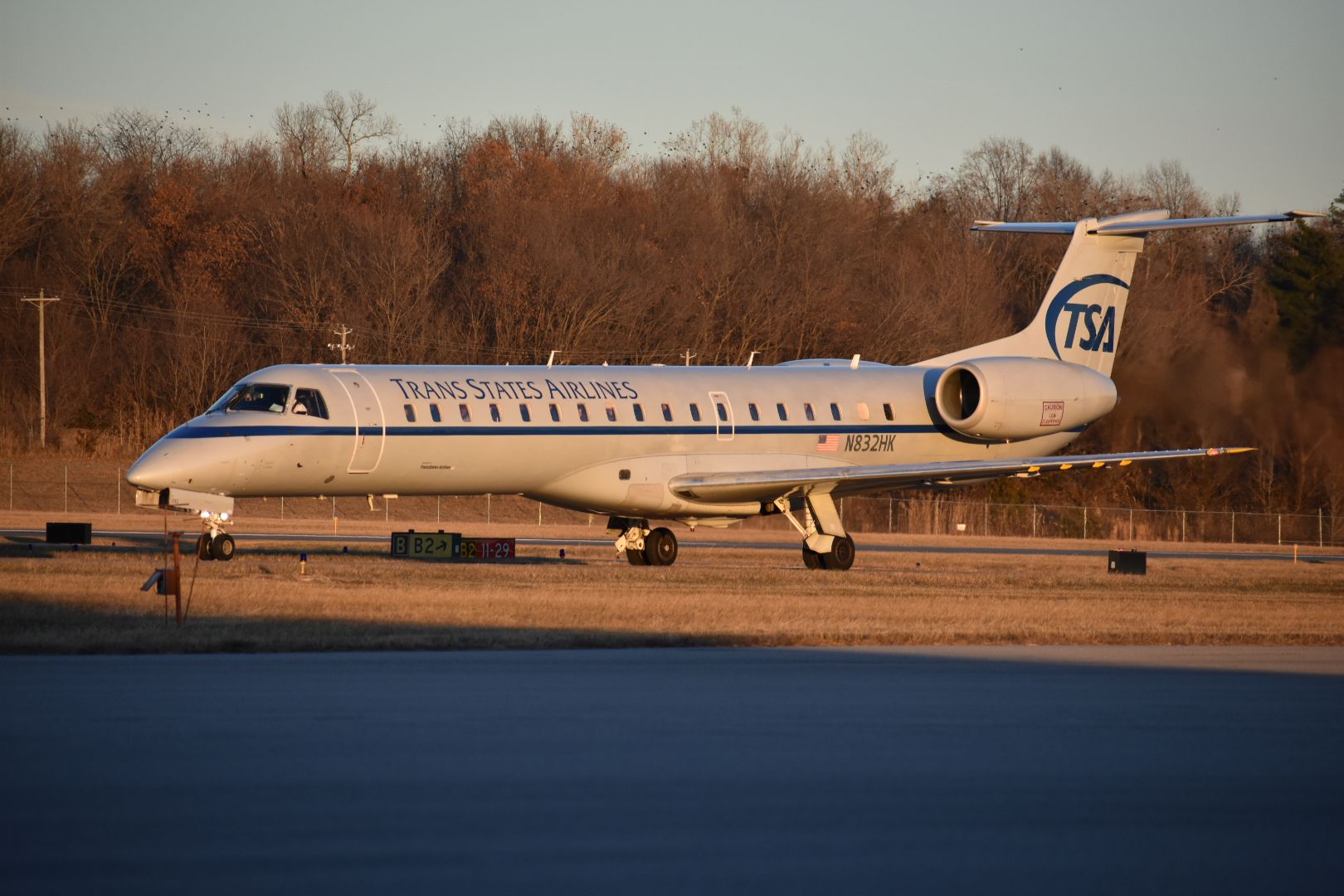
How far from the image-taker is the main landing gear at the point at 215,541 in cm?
2475

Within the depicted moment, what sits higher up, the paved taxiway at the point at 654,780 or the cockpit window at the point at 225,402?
the cockpit window at the point at 225,402

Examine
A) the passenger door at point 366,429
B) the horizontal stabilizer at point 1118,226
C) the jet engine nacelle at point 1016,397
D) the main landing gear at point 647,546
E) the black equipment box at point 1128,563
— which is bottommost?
the black equipment box at point 1128,563

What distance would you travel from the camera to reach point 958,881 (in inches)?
268

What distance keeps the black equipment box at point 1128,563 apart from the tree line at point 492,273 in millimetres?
21839

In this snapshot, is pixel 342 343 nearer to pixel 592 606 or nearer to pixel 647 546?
pixel 647 546

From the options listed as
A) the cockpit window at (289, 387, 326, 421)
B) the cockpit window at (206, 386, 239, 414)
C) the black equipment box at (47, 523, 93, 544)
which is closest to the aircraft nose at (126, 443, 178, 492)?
the cockpit window at (206, 386, 239, 414)

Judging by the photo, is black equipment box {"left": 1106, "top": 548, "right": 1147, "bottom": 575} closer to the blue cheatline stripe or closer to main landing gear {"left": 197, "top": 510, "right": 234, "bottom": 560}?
the blue cheatline stripe

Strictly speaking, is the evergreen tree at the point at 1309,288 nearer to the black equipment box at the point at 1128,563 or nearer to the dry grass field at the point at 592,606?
the black equipment box at the point at 1128,563

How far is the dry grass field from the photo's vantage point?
52.5 ft

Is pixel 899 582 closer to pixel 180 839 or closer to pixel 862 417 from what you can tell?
pixel 862 417

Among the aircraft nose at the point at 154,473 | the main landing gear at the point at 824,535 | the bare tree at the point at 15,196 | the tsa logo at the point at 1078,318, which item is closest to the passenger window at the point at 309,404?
the aircraft nose at the point at 154,473

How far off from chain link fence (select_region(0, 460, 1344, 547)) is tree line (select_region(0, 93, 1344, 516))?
86.2 inches

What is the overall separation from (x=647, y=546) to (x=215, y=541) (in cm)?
760

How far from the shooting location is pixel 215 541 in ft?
81.8
